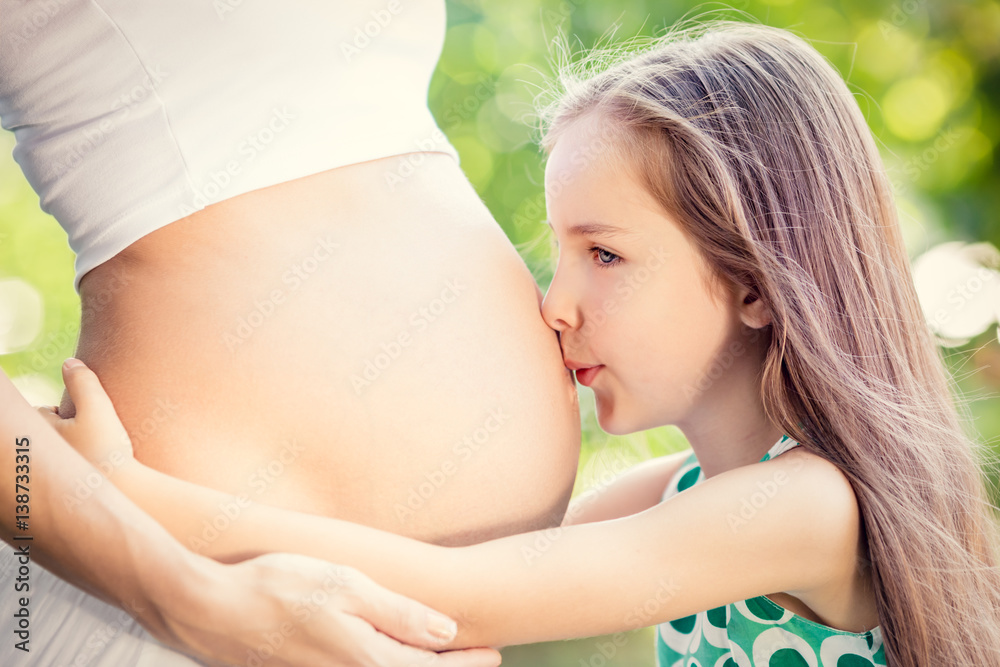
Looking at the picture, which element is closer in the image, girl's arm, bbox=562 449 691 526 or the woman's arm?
the woman's arm

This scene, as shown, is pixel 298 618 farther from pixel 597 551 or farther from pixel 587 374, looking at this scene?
pixel 587 374

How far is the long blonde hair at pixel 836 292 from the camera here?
807mm

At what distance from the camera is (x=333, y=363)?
0.67 meters

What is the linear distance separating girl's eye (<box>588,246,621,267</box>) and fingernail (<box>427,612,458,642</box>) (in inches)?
17.6

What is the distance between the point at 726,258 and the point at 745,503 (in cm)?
29

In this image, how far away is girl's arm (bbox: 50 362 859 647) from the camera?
599mm

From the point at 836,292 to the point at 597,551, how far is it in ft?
1.46

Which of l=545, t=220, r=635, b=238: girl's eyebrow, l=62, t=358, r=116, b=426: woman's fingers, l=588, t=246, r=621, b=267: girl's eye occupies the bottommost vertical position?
l=588, t=246, r=621, b=267: girl's eye

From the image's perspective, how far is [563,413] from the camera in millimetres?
807

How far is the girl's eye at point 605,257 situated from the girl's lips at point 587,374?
0.13m

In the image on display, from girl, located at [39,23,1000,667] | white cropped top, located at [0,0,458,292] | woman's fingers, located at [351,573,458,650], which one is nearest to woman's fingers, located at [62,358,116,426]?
white cropped top, located at [0,0,458,292]

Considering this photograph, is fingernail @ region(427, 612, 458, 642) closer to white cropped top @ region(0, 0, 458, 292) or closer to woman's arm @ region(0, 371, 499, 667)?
woman's arm @ region(0, 371, 499, 667)

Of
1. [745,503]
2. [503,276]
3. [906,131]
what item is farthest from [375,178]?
[906,131]

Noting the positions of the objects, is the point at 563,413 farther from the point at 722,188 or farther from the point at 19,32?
the point at 19,32
